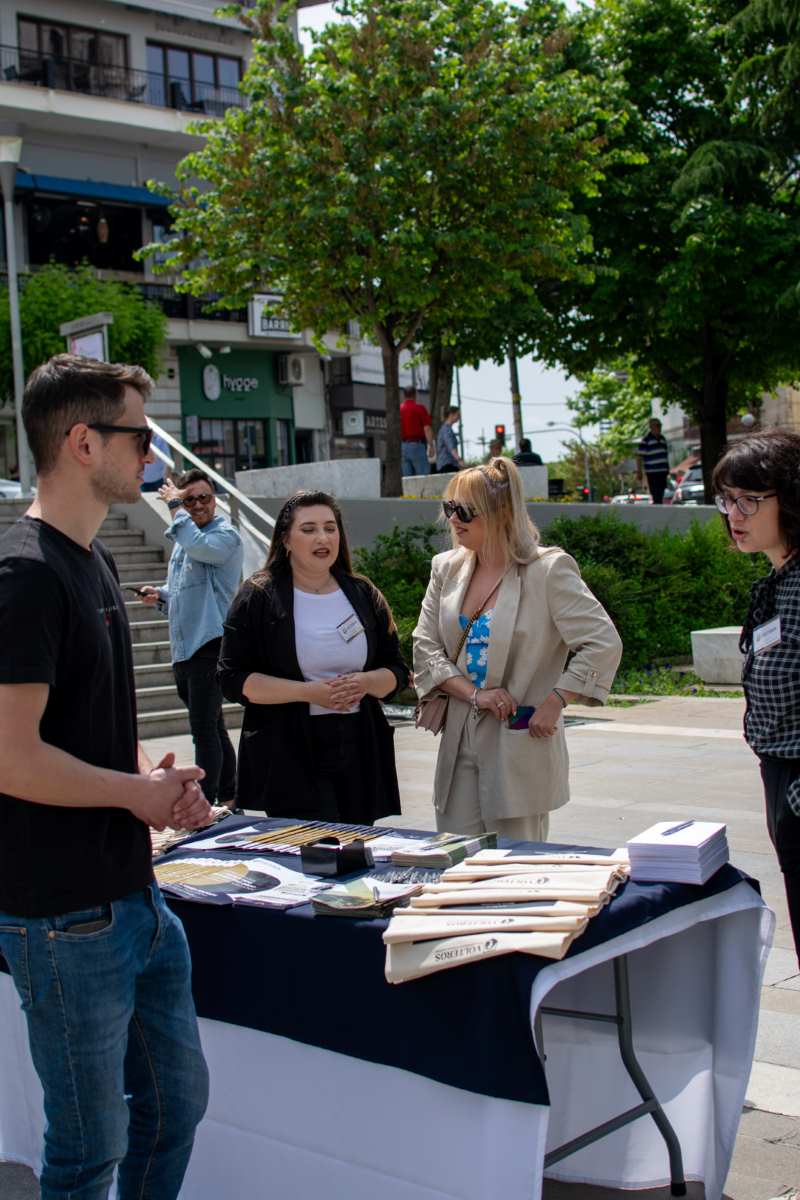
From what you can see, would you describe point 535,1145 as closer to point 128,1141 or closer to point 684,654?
point 128,1141

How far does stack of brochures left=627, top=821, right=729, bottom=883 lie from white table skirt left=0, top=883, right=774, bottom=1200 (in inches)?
3.8

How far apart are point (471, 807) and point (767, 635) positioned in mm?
1536

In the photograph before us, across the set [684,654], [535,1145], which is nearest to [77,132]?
[684,654]

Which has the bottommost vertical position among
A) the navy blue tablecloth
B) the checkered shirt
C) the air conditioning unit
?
the navy blue tablecloth

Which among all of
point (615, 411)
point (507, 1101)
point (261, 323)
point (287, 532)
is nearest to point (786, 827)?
point (507, 1101)

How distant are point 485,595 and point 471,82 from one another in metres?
15.6

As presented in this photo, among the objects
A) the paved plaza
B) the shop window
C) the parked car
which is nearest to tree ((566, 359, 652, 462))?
the parked car

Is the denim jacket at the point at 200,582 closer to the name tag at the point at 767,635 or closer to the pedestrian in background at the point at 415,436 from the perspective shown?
the name tag at the point at 767,635

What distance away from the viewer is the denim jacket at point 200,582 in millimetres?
7672

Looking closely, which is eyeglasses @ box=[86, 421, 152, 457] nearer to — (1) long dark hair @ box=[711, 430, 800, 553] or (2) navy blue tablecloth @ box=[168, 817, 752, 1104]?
(2) navy blue tablecloth @ box=[168, 817, 752, 1104]

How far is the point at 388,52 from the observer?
1845cm

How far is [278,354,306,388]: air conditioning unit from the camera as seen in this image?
134 feet

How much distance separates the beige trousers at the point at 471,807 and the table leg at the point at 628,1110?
1.15 meters

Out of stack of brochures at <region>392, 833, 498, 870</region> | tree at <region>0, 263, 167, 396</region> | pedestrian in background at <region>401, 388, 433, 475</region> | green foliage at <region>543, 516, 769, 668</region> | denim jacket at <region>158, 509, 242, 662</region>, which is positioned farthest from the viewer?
tree at <region>0, 263, 167, 396</region>
